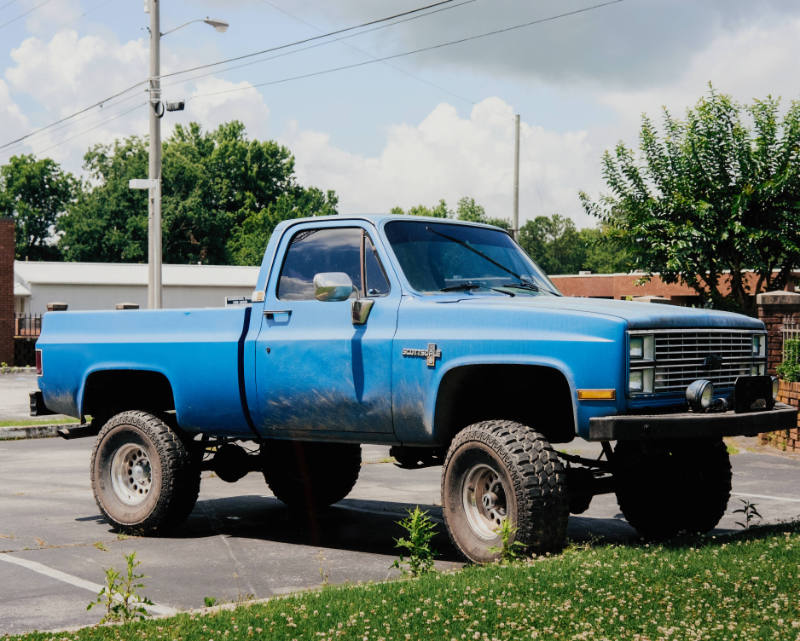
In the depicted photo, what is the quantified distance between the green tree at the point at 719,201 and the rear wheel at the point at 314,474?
642 inches

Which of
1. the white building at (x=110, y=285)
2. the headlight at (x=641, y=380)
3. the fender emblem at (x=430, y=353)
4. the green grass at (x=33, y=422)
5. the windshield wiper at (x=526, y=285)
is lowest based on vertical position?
the green grass at (x=33, y=422)

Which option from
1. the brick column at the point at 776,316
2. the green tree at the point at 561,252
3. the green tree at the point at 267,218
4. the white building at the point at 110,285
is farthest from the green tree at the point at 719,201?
the green tree at the point at 561,252

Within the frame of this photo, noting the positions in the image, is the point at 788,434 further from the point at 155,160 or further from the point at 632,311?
the point at 155,160

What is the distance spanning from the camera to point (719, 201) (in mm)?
25094

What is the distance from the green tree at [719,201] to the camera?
81.0 ft

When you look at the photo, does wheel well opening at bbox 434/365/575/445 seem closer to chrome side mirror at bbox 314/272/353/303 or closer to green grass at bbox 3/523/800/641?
chrome side mirror at bbox 314/272/353/303

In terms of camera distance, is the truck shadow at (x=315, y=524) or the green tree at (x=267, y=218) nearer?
the truck shadow at (x=315, y=524)

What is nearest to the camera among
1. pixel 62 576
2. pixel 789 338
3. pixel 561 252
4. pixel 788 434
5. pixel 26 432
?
pixel 62 576

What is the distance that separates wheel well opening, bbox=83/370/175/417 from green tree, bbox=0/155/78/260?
94008 mm

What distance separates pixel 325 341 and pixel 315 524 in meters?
2.17

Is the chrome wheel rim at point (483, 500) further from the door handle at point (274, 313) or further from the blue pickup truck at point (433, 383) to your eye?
the door handle at point (274, 313)

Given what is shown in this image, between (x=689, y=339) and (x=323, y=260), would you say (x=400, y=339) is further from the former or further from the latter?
(x=689, y=339)

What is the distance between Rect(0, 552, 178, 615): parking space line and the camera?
628cm

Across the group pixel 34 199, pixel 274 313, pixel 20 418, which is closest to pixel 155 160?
pixel 20 418
